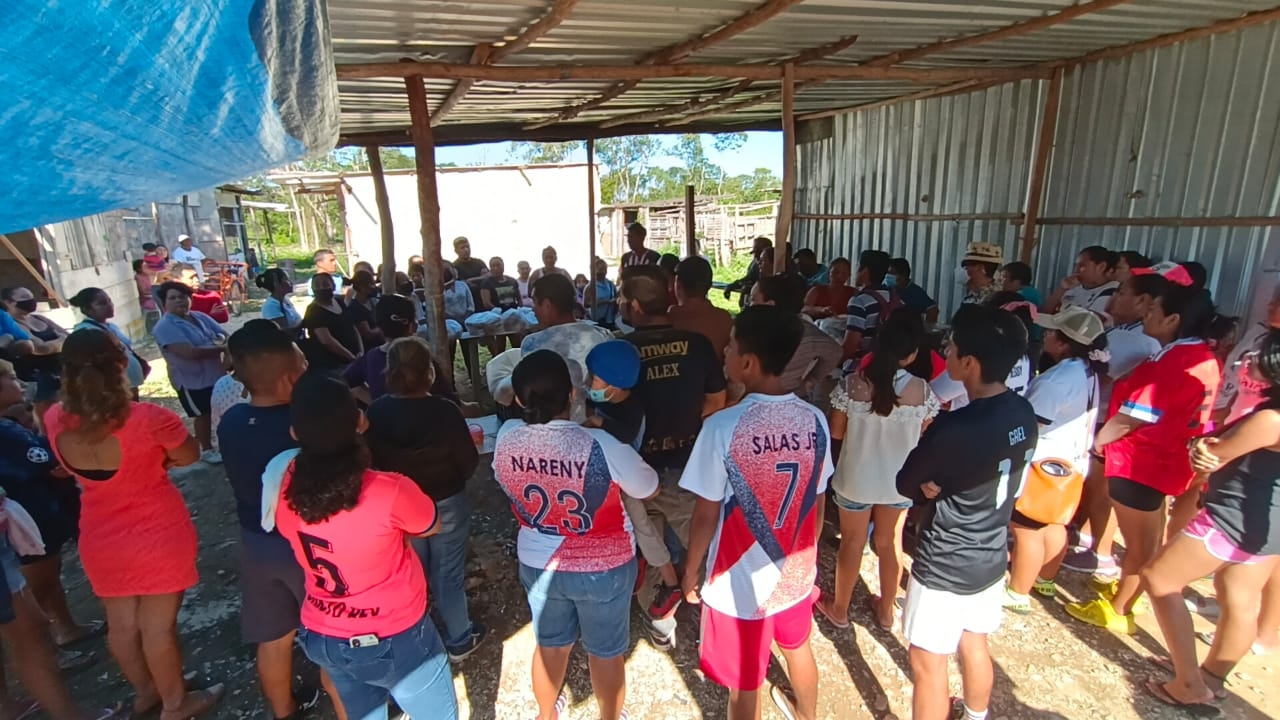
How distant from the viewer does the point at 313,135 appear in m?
1.59

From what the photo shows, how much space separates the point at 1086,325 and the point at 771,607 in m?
1.92

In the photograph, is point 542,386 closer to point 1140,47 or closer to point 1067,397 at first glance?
point 1067,397

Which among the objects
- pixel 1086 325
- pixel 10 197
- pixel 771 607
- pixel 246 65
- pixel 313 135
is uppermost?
pixel 246 65

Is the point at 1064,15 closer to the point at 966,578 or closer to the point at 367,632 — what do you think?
the point at 966,578

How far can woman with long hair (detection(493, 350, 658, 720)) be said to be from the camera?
192 centimetres

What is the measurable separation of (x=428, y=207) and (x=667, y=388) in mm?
2835

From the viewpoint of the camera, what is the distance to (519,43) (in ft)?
13.2

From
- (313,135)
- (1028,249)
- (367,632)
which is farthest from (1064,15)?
(367,632)

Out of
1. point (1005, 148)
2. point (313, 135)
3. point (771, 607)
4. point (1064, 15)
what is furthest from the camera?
point (1005, 148)

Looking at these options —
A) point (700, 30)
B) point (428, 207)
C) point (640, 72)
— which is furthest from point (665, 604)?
point (640, 72)

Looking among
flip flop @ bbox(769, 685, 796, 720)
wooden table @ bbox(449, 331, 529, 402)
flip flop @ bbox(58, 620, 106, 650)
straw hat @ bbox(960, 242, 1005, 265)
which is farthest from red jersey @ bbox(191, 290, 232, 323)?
straw hat @ bbox(960, 242, 1005, 265)

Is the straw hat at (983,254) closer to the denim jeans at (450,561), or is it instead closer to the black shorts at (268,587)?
the denim jeans at (450,561)

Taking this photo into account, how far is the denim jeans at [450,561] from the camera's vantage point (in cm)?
273

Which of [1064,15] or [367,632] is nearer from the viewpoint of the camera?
[367,632]
